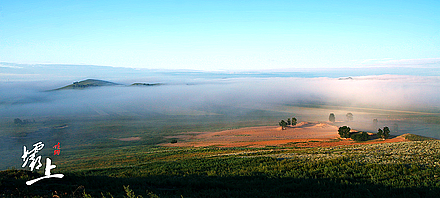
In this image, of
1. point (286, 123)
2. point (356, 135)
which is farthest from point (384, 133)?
point (286, 123)

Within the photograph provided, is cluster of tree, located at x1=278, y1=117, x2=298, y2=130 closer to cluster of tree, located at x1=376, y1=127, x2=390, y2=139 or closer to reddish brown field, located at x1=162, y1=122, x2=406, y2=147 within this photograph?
reddish brown field, located at x1=162, y1=122, x2=406, y2=147

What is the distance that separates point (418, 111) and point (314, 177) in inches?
7936

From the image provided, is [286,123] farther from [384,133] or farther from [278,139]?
[384,133]

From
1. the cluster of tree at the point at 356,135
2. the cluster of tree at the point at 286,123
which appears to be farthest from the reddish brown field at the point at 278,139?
the cluster of tree at the point at 286,123

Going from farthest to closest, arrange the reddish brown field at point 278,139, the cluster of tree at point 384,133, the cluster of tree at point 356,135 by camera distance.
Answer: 1. the cluster of tree at point 356,135
2. the cluster of tree at point 384,133
3. the reddish brown field at point 278,139

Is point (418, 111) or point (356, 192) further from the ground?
point (356, 192)

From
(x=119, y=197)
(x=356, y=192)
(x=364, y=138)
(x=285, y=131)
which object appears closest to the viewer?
(x=119, y=197)

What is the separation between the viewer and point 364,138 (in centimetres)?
5184

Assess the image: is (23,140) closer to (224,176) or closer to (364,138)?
(224,176)

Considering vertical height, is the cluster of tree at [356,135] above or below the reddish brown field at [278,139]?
above

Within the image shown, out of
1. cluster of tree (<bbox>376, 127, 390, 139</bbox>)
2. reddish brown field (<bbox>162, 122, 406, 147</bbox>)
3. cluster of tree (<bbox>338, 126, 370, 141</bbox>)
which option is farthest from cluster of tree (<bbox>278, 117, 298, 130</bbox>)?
cluster of tree (<bbox>376, 127, 390, 139</bbox>)

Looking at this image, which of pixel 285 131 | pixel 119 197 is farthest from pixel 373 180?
pixel 285 131

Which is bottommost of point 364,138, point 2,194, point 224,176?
point 364,138

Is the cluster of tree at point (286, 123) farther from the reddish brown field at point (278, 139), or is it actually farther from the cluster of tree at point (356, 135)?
the cluster of tree at point (356, 135)
